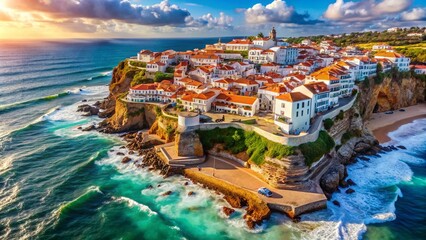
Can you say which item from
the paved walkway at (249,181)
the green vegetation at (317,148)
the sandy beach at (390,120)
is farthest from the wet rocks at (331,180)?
the sandy beach at (390,120)

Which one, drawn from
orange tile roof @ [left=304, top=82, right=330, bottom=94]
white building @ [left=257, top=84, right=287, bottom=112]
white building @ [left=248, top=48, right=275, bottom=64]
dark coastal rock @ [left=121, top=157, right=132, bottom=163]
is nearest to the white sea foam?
dark coastal rock @ [left=121, top=157, right=132, bottom=163]

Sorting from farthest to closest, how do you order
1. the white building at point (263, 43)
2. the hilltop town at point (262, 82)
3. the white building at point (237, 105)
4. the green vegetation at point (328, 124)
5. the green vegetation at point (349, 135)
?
the white building at point (263, 43)
the green vegetation at point (349, 135)
the white building at point (237, 105)
the green vegetation at point (328, 124)
the hilltop town at point (262, 82)

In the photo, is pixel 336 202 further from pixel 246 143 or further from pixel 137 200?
pixel 137 200

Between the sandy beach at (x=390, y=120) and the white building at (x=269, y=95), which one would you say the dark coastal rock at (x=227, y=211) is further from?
the sandy beach at (x=390, y=120)

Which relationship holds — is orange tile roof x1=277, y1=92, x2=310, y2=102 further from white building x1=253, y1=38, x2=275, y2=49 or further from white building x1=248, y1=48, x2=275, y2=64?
white building x1=253, y1=38, x2=275, y2=49

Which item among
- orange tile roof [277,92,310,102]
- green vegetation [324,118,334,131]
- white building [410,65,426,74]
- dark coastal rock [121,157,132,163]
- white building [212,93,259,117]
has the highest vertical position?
white building [410,65,426,74]

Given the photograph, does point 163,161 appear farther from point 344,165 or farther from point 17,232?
point 344,165
